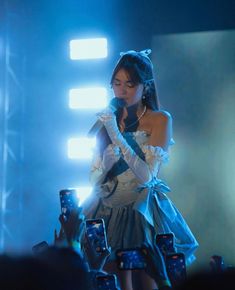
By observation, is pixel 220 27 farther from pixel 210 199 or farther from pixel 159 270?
pixel 159 270

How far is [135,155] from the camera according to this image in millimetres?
2389

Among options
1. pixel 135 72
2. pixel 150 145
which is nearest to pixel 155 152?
pixel 150 145

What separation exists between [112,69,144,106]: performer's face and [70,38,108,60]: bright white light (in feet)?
6.83

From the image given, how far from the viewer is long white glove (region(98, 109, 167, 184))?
7.80ft

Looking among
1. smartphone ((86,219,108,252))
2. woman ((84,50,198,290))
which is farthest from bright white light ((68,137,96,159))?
smartphone ((86,219,108,252))

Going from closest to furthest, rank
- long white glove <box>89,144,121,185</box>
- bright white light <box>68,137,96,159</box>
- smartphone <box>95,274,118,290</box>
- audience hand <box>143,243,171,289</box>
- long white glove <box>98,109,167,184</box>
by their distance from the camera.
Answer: audience hand <box>143,243,171,289</box>, smartphone <box>95,274,118,290</box>, long white glove <box>98,109,167,184</box>, long white glove <box>89,144,121,185</box>, bright white light <box>68,137,96,159</box>

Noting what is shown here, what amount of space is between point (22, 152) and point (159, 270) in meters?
3.48

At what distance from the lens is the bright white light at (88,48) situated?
15.1ft

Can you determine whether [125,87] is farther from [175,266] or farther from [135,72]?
[175,266]

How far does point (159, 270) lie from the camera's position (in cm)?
147

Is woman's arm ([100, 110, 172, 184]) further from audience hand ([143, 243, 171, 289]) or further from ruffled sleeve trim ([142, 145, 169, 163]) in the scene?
audience hand ([143, 243, 171, 289])

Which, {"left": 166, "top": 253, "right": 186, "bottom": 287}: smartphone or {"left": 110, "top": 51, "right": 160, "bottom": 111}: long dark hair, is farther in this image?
{"left": 110, "top": 51, "right": 160, "bottom": 111}: long dark hair

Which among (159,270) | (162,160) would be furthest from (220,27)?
(159,270)

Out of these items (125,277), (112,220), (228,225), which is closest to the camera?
(125,277)
